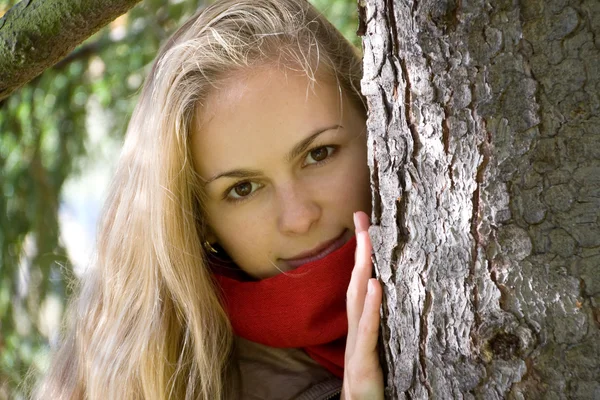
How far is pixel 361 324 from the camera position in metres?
1.32

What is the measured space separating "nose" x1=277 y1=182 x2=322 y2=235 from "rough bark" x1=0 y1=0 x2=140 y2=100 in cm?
52

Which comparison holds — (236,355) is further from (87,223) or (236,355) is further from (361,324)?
(87,223)

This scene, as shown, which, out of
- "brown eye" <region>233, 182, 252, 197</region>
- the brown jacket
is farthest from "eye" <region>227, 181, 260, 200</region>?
the brown jacket

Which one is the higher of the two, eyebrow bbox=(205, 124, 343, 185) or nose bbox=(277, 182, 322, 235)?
eyebrow bbox=(205, 124, 343, 185)

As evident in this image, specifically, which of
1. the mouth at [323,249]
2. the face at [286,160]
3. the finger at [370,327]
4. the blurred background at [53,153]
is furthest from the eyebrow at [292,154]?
the blurred background at [53,153]

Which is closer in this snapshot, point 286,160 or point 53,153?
point 286,160

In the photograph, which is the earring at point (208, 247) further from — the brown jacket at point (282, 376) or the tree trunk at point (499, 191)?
the tree trunk at point (499, 191)

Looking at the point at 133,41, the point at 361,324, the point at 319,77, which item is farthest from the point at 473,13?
the point at 133,41

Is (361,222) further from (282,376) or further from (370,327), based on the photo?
(282,376)

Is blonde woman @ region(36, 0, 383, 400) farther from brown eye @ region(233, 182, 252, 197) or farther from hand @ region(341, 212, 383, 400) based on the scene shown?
hand @ region(341, 212, 383, 400)

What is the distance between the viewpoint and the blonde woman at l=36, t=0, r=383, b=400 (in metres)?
1.64

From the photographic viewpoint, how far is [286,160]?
1.62 metres

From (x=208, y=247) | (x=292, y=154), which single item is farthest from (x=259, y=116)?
(x=208, y=247)

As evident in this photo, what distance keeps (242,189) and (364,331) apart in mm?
549
